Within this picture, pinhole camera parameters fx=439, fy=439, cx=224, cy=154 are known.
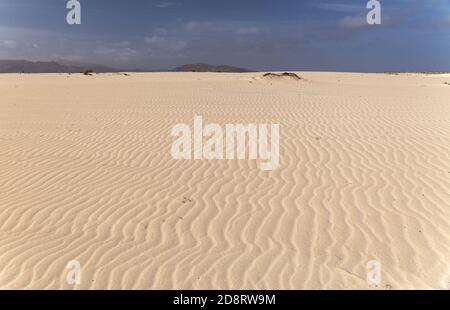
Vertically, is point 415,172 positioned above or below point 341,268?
above

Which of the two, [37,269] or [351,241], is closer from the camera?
[37,269]

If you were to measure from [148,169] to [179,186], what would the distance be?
1.20 m

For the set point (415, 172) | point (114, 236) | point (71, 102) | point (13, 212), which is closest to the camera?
point (114, 236)

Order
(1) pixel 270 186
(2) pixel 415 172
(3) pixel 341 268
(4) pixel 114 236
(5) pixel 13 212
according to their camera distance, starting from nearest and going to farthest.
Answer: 1. (3) pixel 341 268
2. (4) pixel 114 236
3. (5) pixel 13 212
4. (1) pixel 270 186
5. (2) pixel 415 172

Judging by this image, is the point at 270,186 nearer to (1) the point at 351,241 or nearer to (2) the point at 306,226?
(2) the point at 306,226

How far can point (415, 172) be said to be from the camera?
23.6ft

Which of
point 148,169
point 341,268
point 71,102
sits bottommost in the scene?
point 341,268

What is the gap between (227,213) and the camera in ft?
18.8

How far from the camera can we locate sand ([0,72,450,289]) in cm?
431

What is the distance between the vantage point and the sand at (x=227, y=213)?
14.1 ft
